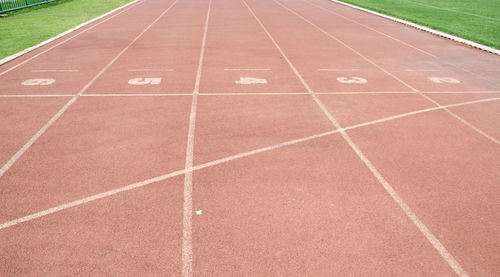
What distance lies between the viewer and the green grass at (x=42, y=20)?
13.4 m

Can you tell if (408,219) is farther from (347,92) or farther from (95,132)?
(95,132)

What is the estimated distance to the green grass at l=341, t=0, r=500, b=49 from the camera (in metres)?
17.0

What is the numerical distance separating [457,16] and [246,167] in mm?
23890

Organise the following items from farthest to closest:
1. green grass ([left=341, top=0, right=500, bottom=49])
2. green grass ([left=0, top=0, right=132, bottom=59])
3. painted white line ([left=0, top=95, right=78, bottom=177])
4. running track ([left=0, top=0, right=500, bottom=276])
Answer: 1. green grass ([left=341, top=0, right=500, bottom=49])
2. green grass ([left=0, top=0, right=132, bottom=59])
3. painted white line ([left=0, top=95, right=78, bottom=177])
4. running track ([left=0, top=0, right=500, bottom=276])

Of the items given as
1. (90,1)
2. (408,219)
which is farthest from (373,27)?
(90,1)

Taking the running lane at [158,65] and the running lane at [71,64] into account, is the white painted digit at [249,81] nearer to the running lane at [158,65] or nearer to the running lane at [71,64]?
the running lane at [158,65]

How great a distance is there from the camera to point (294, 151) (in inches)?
239

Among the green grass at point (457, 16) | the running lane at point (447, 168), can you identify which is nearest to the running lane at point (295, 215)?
the running lane at point (447, 168)

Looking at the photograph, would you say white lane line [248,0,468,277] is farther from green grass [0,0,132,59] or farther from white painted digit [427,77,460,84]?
green grass [0,0,132,59]

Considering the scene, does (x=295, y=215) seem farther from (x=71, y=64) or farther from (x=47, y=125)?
(x=71, y=64)

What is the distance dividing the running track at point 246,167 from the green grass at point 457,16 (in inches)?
273

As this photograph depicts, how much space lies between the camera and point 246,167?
556 centimetres

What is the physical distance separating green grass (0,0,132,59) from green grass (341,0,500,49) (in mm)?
19619

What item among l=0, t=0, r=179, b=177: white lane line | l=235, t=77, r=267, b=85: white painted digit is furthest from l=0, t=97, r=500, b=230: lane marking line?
l=235, t=77, r=267, b=85: white painted digit
